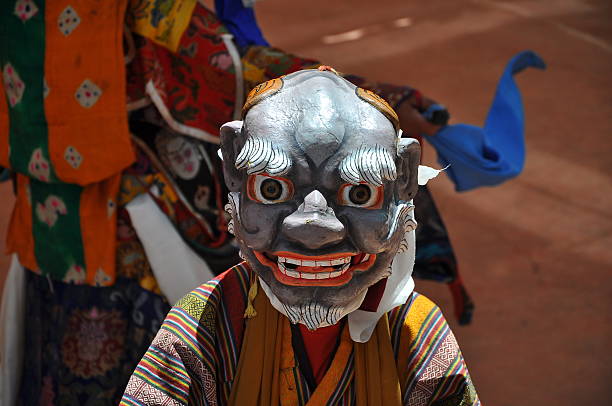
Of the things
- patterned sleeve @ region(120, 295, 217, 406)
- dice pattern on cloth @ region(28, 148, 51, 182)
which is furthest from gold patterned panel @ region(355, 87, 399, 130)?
dice pattern on cloth @ region(28, 148, 51, 182)

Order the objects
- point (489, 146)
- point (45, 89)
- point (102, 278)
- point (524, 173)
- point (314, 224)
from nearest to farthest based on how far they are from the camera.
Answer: point (314, 224)
point (45, 89)
point (102, 278)
point (489, 146)
point (524, 173)

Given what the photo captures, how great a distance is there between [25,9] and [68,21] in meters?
0.12

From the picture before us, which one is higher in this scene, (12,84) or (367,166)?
(367,166)

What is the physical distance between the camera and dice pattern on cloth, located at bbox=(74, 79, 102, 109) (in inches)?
109

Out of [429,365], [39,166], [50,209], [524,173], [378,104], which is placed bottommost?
[524,173]

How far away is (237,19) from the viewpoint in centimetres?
299

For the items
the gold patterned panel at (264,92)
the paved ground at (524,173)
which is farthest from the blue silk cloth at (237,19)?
the paved ground at (524,173)

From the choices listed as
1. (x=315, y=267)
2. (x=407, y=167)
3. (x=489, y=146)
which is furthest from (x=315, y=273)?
(x=489, y=146)

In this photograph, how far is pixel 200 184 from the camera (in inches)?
117

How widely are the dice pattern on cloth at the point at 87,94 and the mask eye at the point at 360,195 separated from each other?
118cm

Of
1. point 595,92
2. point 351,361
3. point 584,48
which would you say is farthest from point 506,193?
point 351,361

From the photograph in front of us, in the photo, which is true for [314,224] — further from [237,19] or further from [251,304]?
[237,19]

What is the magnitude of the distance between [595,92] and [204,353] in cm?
470

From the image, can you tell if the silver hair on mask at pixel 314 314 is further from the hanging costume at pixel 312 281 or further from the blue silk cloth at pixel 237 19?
the blue silk cloth at pixel 237 19
